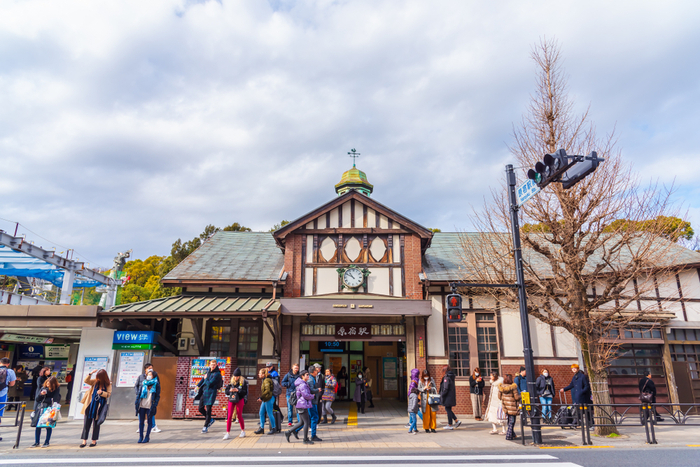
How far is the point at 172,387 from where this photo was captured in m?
12.8

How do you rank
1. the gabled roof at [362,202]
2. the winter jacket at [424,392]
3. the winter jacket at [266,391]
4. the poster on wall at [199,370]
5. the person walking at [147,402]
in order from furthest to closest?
the gabled roof at [362,202] → the poster on wall at [199,370] → the winter jacket at [424,392] → the winter jacket at [266,391] → the person walking at [147,402]

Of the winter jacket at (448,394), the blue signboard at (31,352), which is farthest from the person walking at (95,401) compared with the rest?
the blue signboard at (31,352)

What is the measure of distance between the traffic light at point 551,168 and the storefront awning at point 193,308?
8.19m

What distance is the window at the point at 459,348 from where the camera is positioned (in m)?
14.6

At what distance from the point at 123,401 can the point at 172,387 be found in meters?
1.50

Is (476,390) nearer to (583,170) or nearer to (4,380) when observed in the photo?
(583,170)

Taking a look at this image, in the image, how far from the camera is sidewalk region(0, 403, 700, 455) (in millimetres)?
9000

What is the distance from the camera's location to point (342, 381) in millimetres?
18781

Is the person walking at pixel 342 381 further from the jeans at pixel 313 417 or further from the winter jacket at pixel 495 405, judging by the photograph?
the jeans at pixel 313 417

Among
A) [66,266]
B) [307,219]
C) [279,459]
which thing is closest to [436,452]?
[279,459]

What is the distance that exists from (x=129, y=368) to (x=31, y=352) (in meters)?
10.7

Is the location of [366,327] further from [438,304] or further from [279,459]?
[279,459]

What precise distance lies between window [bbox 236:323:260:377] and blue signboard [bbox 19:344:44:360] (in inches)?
474

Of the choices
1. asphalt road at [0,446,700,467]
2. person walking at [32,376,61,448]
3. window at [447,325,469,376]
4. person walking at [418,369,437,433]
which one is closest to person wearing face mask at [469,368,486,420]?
window at [447,325,469,376]
